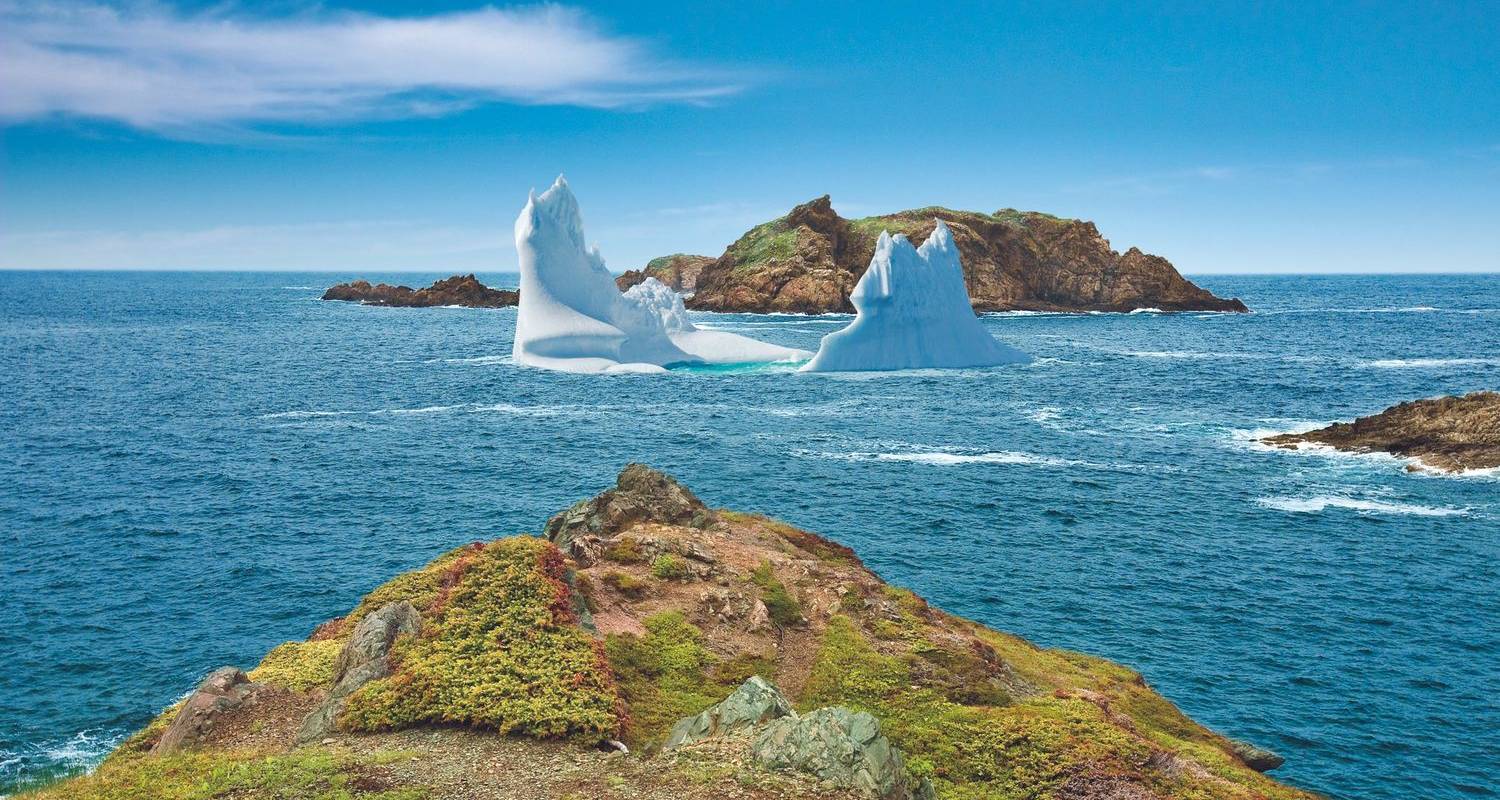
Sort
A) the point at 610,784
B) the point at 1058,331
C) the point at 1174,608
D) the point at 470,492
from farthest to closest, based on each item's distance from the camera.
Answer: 1. the point at 1058,331
2. the point at 470,492
3. the point at 1174,608
4. the point at 610,784

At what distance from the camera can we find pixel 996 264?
154 metres

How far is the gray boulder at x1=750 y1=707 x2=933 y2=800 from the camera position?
542 inches

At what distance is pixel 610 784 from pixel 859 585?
1014 cm

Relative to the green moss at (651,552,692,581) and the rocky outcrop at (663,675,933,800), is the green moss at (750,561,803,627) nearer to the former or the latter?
the green moss at (651,552,692,581)

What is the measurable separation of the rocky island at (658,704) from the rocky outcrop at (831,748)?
0.10ft

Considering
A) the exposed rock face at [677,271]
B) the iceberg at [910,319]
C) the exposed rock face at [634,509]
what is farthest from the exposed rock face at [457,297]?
the exposed rock face at [634,509]

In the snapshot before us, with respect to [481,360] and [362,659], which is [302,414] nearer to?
[481,360]

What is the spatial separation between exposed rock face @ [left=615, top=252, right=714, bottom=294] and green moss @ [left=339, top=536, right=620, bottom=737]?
161570 mm

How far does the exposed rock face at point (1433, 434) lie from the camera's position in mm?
51219

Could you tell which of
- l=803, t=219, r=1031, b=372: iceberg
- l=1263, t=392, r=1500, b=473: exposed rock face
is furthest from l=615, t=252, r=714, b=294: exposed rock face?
l=1263, t=392, r=1500, b=473: exposed rock face

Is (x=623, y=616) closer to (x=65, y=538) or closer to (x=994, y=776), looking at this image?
(x=994, y=776)

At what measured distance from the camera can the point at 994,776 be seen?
16.6 meters

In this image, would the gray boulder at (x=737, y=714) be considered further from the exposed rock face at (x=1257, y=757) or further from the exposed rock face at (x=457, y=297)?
the exposed rock face at (x=457, y=297)

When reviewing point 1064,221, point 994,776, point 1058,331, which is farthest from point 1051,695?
point 1064,221
